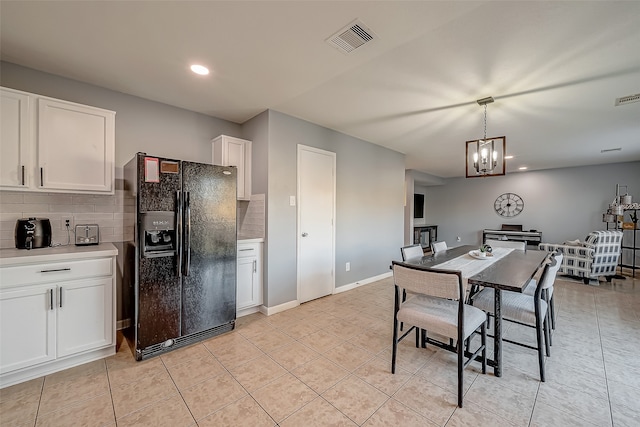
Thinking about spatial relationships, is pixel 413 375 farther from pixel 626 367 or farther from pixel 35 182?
pixel 35 182

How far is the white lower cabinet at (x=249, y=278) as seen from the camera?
3.00 m

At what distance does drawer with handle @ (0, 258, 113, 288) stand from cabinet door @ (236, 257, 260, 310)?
1221 millimetres

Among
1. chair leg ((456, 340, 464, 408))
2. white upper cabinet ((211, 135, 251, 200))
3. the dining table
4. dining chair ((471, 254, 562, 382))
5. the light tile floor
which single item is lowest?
the light tile floor

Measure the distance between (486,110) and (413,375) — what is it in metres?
3.08

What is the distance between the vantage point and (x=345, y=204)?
13.5 feet

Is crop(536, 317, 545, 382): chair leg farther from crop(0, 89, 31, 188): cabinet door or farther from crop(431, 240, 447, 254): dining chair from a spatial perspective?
crop(0, 89, 31, 188): cabinet door

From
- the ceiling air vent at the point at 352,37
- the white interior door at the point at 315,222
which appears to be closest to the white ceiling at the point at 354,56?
the ceiling air vent at the point at 352,37

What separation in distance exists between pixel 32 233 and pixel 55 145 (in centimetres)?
79

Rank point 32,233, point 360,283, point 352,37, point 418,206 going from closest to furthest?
point 352,37 < point 32,233 < point 360,283 < point 418,206

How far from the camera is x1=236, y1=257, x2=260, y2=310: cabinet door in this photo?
3.00 meters

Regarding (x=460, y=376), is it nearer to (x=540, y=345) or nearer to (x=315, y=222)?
(x=540, y=345)

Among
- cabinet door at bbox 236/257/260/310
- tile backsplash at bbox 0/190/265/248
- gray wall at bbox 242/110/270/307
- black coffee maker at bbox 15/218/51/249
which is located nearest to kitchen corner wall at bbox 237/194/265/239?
gray wall at bbox 242/110/270/307

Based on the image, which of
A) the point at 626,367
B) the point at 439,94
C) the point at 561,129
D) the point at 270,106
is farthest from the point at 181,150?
the point at 561,129

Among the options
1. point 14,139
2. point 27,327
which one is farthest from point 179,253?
point 14,139
